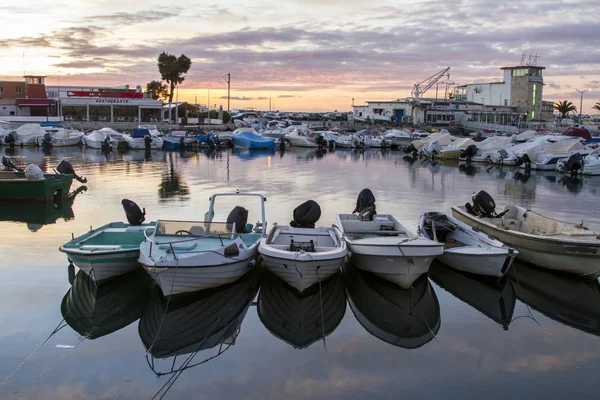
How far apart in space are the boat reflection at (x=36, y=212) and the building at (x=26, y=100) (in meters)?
56.5

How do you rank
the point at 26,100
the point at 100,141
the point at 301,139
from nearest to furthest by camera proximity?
the point at 100,141 → the point at 301,139 → the point at 26,100

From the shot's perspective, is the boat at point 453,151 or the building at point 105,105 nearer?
the boat at point 453,151

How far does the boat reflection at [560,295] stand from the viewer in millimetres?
11633

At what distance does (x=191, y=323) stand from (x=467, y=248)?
6.55 meters

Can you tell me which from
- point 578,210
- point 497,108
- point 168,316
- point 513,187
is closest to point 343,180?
point 513,187

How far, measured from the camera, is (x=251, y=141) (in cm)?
6097

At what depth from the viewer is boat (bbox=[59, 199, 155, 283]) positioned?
12125 millimetres

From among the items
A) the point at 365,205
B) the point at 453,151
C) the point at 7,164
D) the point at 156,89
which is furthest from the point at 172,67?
the point at 365,205

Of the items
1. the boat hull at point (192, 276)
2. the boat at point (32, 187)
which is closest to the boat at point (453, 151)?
the boat at point (32, 187)

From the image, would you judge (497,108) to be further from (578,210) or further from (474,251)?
(474,251)

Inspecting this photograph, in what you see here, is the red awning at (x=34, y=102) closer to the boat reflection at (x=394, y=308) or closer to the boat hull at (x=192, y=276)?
the boat reflection at (x=394, y=308)

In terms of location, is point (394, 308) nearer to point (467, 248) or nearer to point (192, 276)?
point (467, 248)

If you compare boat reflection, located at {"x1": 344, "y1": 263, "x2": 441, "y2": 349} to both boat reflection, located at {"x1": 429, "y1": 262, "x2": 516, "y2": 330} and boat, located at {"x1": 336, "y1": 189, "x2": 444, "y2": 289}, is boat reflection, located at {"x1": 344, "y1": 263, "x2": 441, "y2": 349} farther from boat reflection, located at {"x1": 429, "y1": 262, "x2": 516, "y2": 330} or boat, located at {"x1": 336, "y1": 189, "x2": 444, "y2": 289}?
boat reflection, located at {"x1": 429, "y1": 262, "x2": 516, "y2": 330}

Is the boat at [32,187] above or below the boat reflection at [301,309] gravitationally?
above
